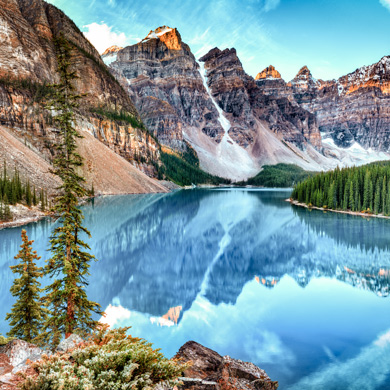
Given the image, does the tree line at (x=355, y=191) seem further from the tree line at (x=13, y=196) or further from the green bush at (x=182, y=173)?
the green bush at (x=182, y=173)

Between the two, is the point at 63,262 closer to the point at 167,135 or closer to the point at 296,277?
the point at 296,277

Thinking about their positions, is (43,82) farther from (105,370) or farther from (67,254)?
(105,370)

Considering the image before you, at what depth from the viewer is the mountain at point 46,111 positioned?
74.2m

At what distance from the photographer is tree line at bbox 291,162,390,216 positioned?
5731 centimetres

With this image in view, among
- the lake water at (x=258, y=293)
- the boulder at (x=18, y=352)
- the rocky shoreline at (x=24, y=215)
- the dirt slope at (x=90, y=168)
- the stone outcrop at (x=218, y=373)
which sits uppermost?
the dirt slope at (x=90, y=168)

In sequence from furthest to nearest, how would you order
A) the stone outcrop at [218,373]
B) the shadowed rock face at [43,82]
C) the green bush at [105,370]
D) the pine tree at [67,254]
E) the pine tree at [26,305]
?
the shadowed rock face at [43,82]
the pine tree at [67,254]
the pine tree at [26,305]
the stone outcrop at [218,373]
the green bush at [105,370]

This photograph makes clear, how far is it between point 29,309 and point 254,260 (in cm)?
2113

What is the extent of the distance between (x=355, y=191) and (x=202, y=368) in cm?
6317

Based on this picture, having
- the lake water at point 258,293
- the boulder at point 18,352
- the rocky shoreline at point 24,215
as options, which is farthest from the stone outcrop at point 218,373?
the rocky shoreline at point 24,215

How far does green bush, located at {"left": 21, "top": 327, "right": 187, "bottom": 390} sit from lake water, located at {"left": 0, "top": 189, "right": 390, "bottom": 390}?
6294 mm

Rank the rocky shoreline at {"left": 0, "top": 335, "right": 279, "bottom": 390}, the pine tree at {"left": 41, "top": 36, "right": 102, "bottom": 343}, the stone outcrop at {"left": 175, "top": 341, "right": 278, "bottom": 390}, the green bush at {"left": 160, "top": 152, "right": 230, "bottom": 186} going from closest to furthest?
the rocky shoreline at {"left": 0, "top": 335, "right": 279, "bottom": 390}
the stone outcrop at {"left": 175, "top": 341, "right": 278, "bottom": 390}
the pine tree at {"left": 41, "top": 36, "right": 102, "bottom": 343}
the green bush at {"left": 160, "top": 152, "right": 230, "bottom": 186}

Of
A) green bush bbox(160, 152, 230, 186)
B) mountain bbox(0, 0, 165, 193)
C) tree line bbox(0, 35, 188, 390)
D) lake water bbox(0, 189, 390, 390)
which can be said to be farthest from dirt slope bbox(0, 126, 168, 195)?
tree line bbox(0, 35, 188, 390)

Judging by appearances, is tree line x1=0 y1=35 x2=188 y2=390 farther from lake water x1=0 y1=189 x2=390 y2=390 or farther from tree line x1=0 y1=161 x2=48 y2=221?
tree line x1=0 y1=161 x2=48 y2=221

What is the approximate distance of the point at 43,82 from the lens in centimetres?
8681
